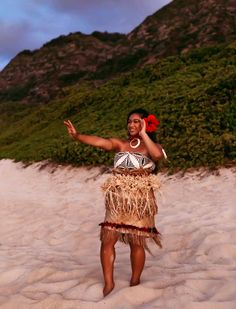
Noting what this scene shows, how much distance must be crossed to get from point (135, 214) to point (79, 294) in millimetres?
1079

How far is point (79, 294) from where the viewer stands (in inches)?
193

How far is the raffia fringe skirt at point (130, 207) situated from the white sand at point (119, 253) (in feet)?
1.85

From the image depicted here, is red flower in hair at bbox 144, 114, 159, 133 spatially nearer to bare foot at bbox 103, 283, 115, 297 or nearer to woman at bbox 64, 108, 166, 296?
woman at bbox 64, 108, 166, 296

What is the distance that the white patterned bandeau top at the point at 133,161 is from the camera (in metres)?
4.90

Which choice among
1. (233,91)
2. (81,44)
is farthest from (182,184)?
(81,44)

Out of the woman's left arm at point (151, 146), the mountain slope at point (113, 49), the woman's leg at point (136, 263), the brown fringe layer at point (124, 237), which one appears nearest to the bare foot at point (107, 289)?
the woman's leg at point (136, 263)

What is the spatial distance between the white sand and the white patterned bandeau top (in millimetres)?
1283

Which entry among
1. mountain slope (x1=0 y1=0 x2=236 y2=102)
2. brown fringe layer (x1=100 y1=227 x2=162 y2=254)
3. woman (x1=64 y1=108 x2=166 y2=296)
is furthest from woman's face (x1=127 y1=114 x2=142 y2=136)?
mountain slope (x1=0 y1=0 x2=236 y2=102)

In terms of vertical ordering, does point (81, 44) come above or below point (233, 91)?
above

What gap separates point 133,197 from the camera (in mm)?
4820

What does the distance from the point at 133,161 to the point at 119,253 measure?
2445 millimetres

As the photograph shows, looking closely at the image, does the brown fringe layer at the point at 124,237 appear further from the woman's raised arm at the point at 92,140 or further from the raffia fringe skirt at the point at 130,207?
the woman's raised arm at the point at 92,140

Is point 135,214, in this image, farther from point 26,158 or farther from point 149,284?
point 26,158

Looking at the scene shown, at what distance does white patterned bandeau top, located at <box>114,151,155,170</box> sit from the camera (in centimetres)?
490
